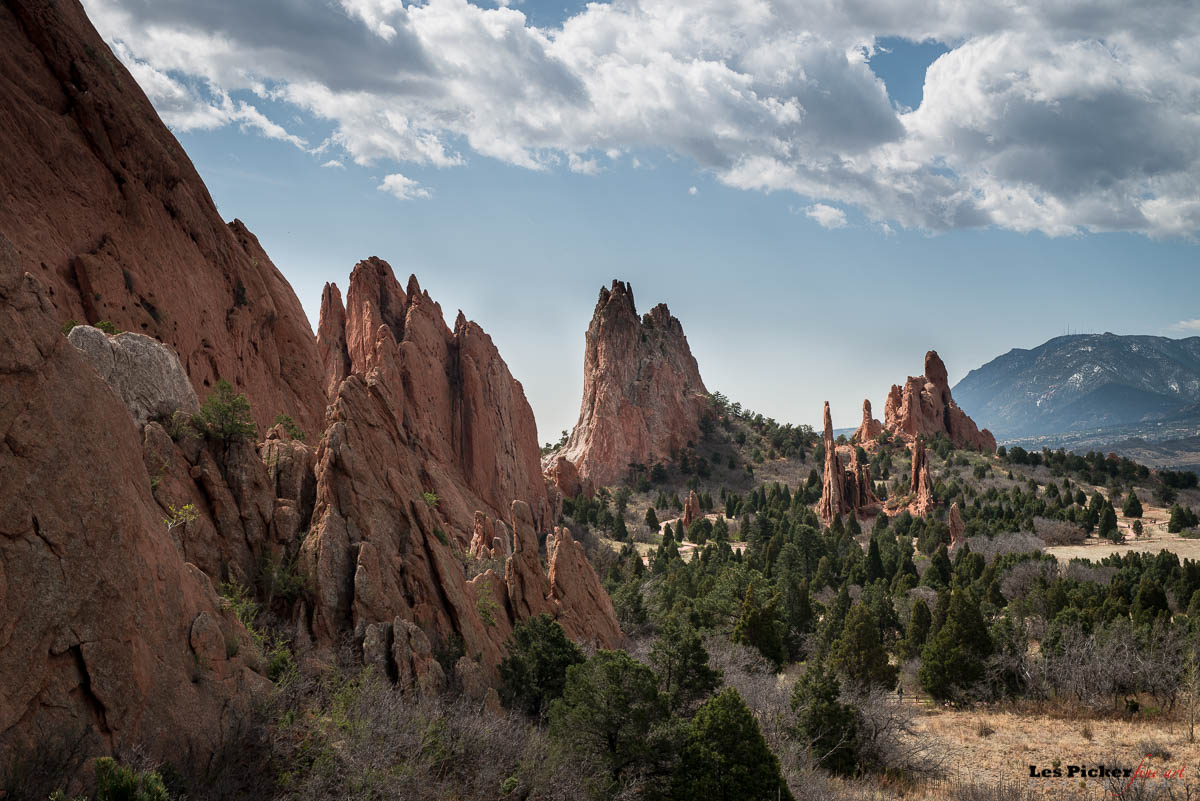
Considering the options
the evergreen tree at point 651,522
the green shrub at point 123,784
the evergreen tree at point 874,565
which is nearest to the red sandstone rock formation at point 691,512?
the evergreen tree at point 651,522

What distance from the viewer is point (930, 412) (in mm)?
127500

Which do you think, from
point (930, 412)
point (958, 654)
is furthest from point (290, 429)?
point (930, 412)

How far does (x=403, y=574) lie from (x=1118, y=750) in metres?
23.9

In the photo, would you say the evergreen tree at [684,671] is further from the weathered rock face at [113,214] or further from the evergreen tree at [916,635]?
the evergreen tree at [916,635]

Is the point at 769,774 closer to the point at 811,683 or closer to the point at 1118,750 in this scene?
the point at 811,683

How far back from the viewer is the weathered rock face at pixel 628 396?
128m

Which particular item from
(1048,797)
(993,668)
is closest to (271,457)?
(1048,797)

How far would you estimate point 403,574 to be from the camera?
21.0 m

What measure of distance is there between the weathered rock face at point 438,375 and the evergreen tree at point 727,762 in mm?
41715

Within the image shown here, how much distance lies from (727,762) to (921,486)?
83.0m

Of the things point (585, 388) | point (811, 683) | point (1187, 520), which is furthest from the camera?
point (585, 388)

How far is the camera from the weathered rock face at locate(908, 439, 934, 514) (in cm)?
8888

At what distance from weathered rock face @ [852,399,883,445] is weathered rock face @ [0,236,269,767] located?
131 metres

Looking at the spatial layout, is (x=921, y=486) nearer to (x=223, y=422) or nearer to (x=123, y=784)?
(x=223, y=422)
